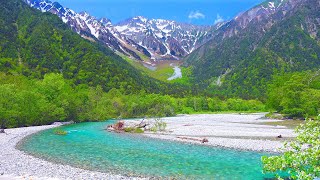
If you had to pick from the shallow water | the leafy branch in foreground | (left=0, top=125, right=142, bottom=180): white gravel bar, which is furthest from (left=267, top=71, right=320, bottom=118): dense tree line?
the leafy branch in foreground

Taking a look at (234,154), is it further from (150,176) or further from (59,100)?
(59,100)

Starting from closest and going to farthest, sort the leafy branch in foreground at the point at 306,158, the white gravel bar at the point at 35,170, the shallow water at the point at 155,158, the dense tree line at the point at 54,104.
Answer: the leafy branch in foreground at the point at 306,158 → the white gravel bar at the point at 35,170 → the shallow water at the point at 155,158 → the dense tree line at the point at 54,104

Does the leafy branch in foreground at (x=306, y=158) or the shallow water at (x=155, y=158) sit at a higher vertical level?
the leafy branch in foreground at (x=306, y=158)

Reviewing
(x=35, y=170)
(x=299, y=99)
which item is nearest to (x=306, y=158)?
(x=35, y=170)

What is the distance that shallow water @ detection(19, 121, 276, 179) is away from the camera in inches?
1127

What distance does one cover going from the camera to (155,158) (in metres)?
35.2

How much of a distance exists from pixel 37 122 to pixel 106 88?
110157mm

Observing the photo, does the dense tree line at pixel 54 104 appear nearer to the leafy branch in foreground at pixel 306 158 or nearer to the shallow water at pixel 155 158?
the shallow water at pixel 155 158

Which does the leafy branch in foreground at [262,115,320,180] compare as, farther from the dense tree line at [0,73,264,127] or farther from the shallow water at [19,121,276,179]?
the dense tree line at [0,73,264,127]

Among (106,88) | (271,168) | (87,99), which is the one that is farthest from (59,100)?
(106,88)

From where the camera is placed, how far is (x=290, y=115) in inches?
4222

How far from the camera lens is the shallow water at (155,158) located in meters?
28.6

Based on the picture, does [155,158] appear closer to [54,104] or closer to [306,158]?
[306,158]

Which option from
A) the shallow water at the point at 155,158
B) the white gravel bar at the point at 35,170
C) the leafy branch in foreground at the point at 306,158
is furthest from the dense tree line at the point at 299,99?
the leafy branch in foreground at the point at 306,158
